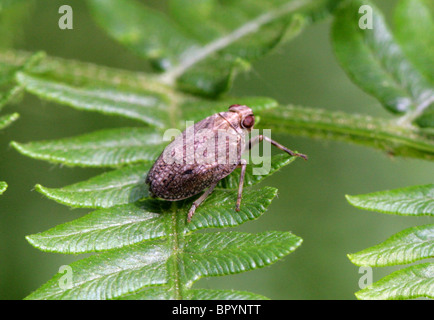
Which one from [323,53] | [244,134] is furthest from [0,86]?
[323,53]

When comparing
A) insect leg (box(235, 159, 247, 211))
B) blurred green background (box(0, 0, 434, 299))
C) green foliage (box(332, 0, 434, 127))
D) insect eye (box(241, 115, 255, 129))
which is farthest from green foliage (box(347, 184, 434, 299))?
blurred green background (box(0, 0, 434, 299))

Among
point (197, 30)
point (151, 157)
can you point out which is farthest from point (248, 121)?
point (197, 30)

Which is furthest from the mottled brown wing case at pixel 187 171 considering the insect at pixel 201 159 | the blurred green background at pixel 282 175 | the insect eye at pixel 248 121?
the blurred green background at pixel 282 175

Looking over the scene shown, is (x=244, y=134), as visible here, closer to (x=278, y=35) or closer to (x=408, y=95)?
(x=278, y=35)

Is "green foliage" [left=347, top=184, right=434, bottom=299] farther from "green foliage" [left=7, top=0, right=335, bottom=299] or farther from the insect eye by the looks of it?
the insect eye

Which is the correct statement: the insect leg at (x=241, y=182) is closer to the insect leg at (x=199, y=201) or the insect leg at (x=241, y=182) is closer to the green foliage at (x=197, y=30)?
the insect leg at (x=199, y=201)

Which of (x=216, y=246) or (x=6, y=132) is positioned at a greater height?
(x=6, y=132)
